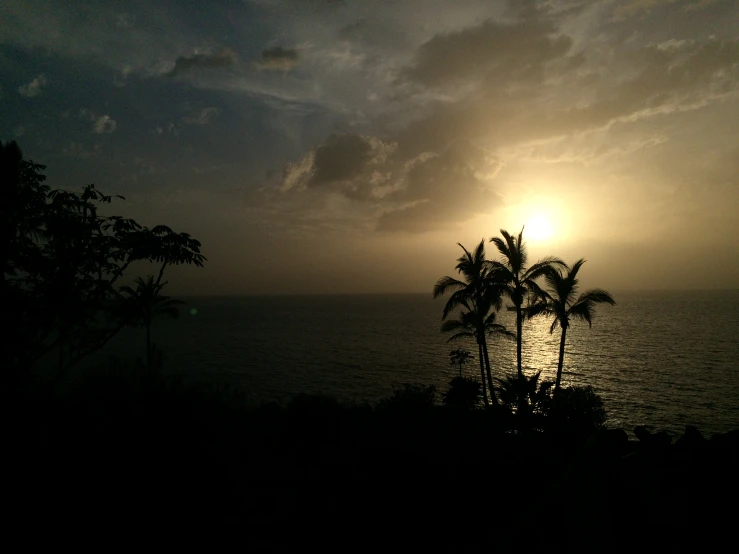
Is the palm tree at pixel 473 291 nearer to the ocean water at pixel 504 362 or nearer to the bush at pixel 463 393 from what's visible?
the bush at pixel 463 393

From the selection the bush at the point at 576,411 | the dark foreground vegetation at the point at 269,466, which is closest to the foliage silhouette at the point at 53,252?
the dark foreground vegetation at the point at 269,466

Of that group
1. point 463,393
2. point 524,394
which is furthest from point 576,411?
point 463,393

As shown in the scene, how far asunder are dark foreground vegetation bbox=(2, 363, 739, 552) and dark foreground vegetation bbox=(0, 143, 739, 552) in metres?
0.03

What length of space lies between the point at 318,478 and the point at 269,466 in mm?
919

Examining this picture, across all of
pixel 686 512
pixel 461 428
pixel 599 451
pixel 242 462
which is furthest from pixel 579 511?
pixel 461 428

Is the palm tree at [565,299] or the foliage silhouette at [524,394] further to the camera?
the palm tree at [565,299]

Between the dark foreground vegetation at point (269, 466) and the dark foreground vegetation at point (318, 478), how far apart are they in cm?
3

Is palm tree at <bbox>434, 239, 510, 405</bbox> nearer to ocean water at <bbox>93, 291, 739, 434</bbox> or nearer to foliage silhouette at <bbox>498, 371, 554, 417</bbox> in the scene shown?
foliage silhouette at <bbox>498, 371, 554, 417</bbox>

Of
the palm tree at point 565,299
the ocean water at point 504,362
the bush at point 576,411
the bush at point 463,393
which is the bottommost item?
the ocean water at point 504,362

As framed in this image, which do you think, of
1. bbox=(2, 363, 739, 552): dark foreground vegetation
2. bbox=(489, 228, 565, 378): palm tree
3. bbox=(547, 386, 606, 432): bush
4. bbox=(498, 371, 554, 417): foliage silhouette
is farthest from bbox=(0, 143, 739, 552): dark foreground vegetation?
bbox=(489, 228, 565, 378): palm tree

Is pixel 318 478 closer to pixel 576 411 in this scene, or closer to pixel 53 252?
pixel 53 252

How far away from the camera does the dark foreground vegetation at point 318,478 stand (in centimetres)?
531

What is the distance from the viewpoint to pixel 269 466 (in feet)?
24.4

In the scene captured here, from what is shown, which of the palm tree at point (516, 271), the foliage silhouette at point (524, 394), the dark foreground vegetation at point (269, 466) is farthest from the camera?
the palm tree at point (516, 271)
